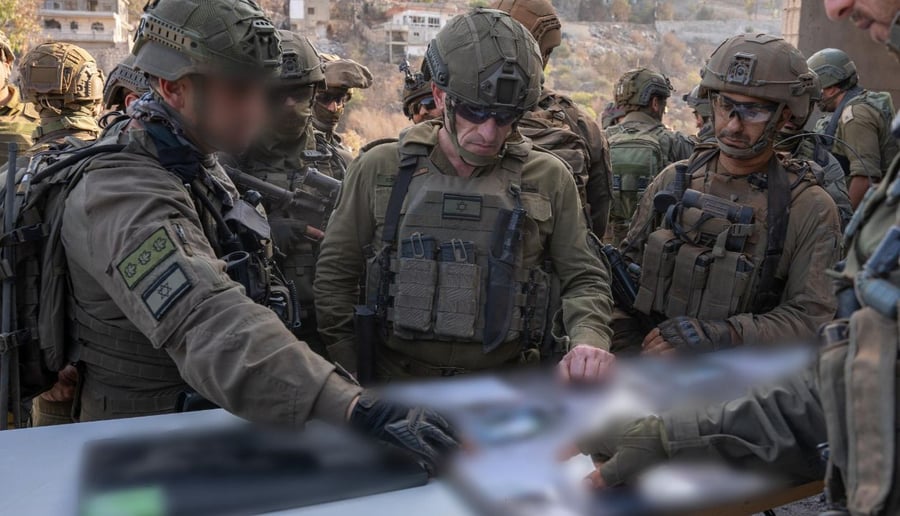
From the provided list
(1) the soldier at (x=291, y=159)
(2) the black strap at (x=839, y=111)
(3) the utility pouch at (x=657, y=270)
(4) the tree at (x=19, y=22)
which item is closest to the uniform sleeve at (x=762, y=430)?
(3) the utility pouch at (x=657, y=270)

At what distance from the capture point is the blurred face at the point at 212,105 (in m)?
2.35

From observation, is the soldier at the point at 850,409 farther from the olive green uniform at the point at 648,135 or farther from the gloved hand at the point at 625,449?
the olive green uniform at the point at 648,135

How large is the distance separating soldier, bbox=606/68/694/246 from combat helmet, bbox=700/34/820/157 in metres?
3.09

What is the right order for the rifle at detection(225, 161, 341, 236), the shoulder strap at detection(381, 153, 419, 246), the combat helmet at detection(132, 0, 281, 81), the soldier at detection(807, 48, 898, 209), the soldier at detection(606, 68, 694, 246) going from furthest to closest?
1. the soldier at detection(606, 68, 694, 246)
2. the soldier at detection(807, 48, 898, 209)
3. the rifle at detection(225, 161, 341, 236)
4. the shoulder strap at detection(381, 153, 419, 246)
5. the combat helmet at detection(132, 0, 281, 81)

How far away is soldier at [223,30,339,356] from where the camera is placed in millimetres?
4098

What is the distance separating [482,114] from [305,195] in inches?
61.6

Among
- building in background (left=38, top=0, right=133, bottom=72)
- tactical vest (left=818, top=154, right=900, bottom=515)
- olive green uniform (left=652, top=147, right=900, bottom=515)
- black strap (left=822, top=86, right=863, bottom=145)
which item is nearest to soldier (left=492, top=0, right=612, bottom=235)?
black strap (left=822, top=86, right=863, bottom=145)

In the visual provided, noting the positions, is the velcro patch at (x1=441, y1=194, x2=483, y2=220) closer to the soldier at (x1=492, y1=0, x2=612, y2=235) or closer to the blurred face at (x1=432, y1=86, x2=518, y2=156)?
the blurred face at (x1=432, y1=86, x2=518, y2=156)

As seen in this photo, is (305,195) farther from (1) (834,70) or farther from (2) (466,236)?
(1) (834,70)

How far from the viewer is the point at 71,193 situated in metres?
2.23

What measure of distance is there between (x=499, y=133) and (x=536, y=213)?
312 millimetres

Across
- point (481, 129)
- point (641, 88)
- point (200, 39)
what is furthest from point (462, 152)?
point (641, 88)

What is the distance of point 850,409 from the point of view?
1562 millimetres

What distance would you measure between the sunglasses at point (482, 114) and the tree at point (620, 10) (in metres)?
47.2
